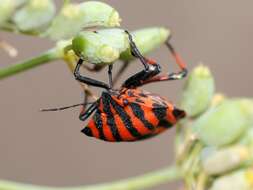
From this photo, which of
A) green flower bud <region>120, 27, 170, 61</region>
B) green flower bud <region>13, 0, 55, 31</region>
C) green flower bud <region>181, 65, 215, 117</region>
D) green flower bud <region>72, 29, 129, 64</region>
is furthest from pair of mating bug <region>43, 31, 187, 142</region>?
green flower bud <region>13, 0, 55, 31</region>

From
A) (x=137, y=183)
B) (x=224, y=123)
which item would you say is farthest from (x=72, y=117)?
(x=224, y=123)

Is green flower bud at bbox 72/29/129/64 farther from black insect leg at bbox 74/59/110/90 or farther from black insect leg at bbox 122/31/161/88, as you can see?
black insect leg at bbox 122/31/161/88

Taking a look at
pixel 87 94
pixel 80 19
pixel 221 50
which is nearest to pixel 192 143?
pixel 87 94

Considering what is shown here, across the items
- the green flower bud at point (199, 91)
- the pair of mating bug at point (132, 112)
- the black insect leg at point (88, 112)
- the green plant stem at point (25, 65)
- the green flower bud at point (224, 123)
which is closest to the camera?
the green plant stem at point (25, 65)

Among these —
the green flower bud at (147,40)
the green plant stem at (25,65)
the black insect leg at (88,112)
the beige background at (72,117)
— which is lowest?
the beige background at (72,117)

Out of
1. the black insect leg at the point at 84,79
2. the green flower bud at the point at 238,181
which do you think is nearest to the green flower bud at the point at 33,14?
the black insect leg at the point at 84,79

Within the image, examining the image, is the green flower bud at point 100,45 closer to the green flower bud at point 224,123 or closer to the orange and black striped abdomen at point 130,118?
the green flower bud at point 224,123

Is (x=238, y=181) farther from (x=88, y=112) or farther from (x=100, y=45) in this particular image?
(x=88, y=112)
